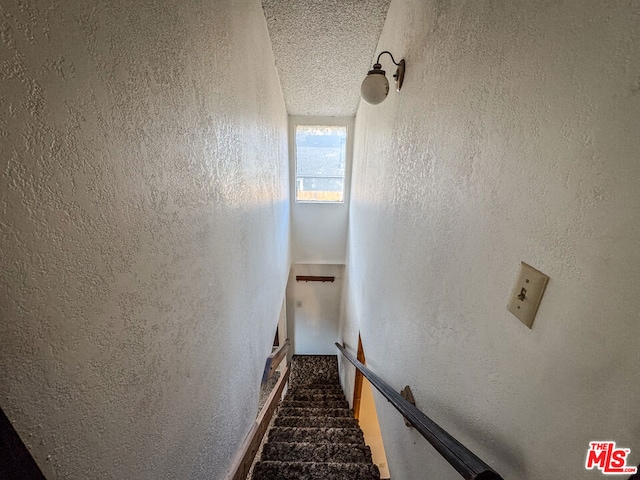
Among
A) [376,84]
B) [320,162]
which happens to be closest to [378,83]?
[376,84]

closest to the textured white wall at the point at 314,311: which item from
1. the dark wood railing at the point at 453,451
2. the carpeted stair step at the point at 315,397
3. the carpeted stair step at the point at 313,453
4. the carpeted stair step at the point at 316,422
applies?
the carpeted stair step at the point at 315,397

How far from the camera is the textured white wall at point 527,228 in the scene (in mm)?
422

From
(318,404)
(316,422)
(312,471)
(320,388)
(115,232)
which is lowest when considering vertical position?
(320,388)

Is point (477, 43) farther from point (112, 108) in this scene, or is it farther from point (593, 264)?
point (112, 108)

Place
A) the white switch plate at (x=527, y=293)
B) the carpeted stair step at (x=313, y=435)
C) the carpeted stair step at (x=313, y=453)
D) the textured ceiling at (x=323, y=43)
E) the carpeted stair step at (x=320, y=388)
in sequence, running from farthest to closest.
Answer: the carpeted stair step at (x=320, y=388)
the carpeted stair step at (x=313, y=435)
the carpeted stair step at (x=313, y=453)
the textured ceiling at (x=323, y=43)
the white switch plate at (x=527, y=293)

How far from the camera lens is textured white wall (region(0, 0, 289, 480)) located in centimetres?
38

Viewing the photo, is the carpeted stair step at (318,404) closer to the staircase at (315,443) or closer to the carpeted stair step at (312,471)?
the staircase at (315,443)

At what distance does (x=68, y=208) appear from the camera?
1.48 ft

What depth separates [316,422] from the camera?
3.19 meters

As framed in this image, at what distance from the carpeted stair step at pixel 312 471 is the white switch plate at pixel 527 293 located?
2084 mm

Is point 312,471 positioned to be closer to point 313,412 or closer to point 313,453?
point 313,453

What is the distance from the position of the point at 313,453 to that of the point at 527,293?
100 inches

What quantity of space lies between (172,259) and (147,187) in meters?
0.22

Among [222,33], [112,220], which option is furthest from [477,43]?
[112,220]
